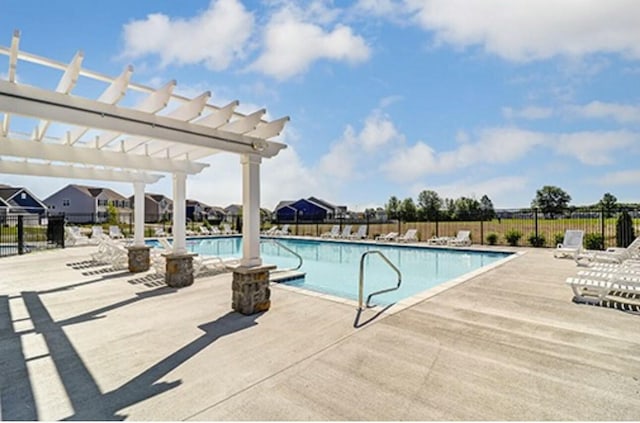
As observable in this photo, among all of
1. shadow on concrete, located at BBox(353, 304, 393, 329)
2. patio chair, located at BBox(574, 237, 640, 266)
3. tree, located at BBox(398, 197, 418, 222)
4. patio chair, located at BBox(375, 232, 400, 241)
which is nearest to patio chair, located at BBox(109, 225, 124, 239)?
patio chair, located at BBox(375, 232, 400, 241)

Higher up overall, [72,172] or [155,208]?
[155,208]

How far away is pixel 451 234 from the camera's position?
1873 cm

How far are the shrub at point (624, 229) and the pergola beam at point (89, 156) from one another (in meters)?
14.6

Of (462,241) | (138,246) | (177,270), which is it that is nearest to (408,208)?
(462,241)

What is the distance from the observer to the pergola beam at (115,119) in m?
3.69

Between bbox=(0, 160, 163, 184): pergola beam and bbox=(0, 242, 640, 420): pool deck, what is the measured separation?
327 centimetres

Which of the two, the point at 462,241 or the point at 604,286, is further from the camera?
the point at 462,241

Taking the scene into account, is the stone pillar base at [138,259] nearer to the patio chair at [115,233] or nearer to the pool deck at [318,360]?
the pool deck at [318,360]

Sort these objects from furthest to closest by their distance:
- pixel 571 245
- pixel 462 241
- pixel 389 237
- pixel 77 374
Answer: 1. pixel 389 237
2. pixel 462 241
3. pixel 571 245
4. pixel 77 374

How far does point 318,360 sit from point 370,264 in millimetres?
9126

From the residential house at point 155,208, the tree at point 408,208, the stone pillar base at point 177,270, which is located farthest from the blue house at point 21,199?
the tree at point 408,208

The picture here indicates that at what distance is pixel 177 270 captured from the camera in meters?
7.19

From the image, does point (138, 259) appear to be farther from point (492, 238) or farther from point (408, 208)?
point (408, 208)

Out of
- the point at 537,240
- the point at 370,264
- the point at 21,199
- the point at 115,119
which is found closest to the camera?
the point at 115,119
